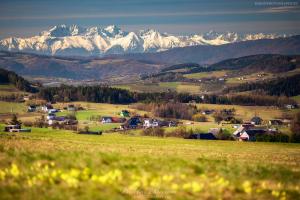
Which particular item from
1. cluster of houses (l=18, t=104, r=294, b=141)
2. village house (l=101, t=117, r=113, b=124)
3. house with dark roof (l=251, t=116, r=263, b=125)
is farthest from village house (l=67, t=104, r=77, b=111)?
house with dark roof (l=251, t=116, r=263, b=125)

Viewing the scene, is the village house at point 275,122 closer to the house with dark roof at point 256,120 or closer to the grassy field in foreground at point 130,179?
the house with dark roof at point 256,120

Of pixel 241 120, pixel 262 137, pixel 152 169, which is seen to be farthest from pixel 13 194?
pixel 241 120

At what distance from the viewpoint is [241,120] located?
167m

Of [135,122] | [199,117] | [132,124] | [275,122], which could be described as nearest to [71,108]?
[135,122]

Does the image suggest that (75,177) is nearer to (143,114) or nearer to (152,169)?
(152,169)

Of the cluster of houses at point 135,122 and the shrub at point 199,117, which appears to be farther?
the shrub at point 199,117

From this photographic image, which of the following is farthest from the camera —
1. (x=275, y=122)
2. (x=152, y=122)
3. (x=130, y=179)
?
(x=275, y=122)

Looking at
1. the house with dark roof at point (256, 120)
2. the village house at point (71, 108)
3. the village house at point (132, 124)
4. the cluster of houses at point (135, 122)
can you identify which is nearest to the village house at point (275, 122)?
the house with dark roof at point (256, 120)

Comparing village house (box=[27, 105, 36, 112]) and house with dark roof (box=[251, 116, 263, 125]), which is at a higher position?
village house (box=[27, 105, 36, 112])

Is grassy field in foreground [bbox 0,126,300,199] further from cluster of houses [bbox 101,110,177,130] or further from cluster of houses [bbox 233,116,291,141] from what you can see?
cluster of houses [bbox 101,110,177,130]

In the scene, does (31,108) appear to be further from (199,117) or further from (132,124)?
(199,117)

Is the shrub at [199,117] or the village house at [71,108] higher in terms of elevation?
the village house at [71,108]

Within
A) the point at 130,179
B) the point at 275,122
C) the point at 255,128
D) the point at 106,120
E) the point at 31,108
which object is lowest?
the point at 130,179

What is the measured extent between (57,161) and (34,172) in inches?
71.6
